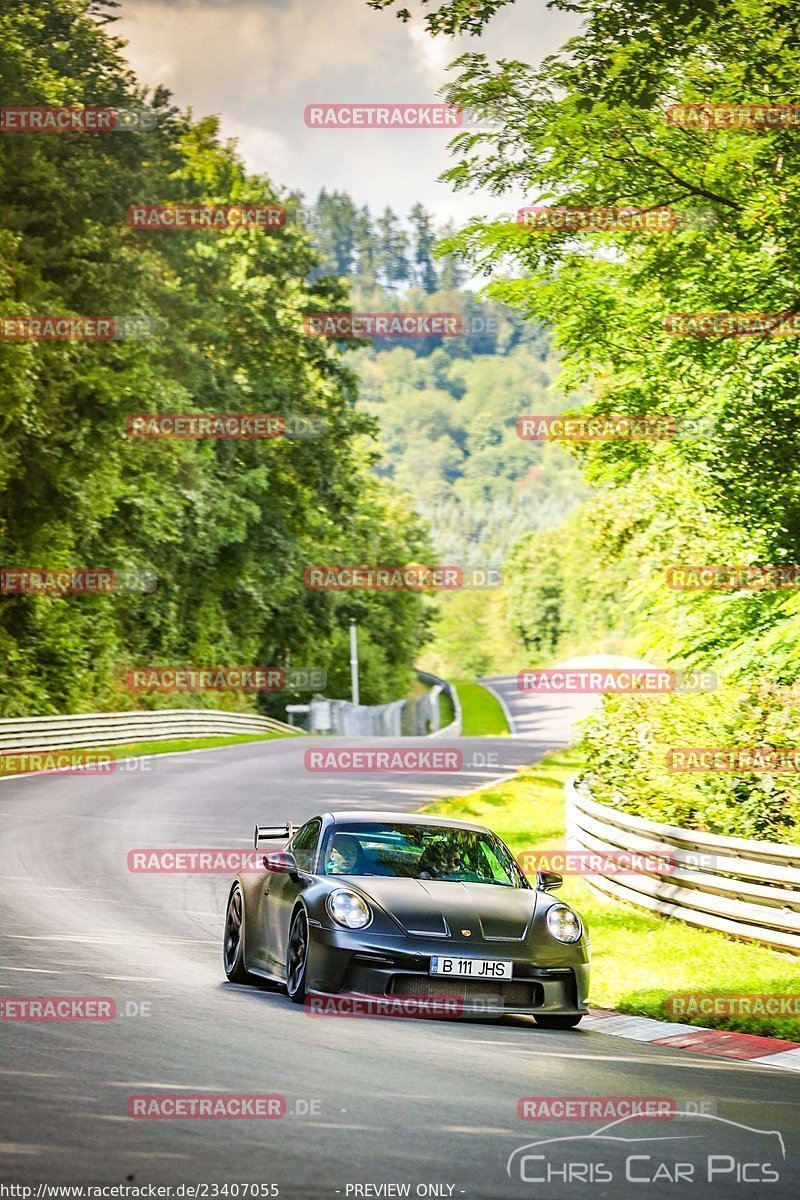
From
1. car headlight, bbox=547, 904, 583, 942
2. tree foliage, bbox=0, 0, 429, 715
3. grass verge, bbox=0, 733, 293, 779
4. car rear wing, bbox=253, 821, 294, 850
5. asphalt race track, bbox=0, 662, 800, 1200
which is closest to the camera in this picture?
asphalt race track, bbox=0, 662, 800, 1200

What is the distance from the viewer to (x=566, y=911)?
33.3ft

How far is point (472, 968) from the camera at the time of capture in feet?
31.0

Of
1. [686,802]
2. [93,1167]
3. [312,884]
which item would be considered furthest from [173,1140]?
[686,802]

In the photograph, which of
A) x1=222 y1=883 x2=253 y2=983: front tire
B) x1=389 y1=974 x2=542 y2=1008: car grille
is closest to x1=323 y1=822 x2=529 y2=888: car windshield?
x1=389 y1=974 x2=542 y2=1008: car grille

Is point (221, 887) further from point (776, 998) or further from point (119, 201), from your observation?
point (119, 201)

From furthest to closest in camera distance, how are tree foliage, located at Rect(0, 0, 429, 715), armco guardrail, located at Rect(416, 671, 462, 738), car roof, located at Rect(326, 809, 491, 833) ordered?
armco guardrail, located at Rect(416, 671, 462, 738), tree foliage, located at Rect(0, 0, 429, 715), car roof, located at Rect(326, 809, 491, 833)

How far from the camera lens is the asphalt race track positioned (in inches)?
215

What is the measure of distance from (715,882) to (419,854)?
344 centimetres

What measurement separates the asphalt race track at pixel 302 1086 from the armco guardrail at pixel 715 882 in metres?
2.63

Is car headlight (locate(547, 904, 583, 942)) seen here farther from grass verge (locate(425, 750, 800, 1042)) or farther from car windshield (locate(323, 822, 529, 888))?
grass verge (locate(425, 750, 800, 1042))

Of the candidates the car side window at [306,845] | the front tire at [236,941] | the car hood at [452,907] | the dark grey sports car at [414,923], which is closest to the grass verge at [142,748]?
the front tire at [236,941]

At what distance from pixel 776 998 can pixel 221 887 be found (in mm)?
8866

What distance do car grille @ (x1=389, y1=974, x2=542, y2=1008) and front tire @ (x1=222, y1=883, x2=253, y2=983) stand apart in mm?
2076

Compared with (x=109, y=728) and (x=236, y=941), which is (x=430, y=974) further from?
(x=109, y=728)
